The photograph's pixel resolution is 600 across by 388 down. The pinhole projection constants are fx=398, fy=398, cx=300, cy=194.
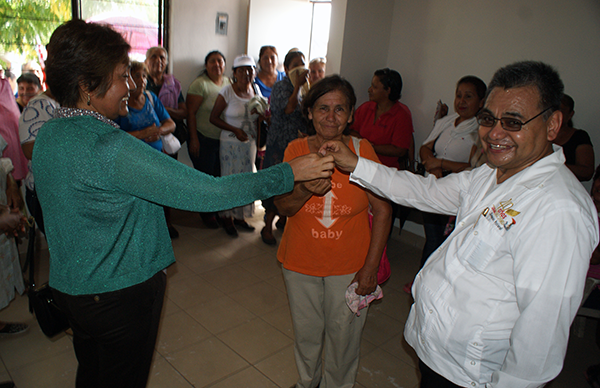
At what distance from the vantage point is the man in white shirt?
109 centimetres

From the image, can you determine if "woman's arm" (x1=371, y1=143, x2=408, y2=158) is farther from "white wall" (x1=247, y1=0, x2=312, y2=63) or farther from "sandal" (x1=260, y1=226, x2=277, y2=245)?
"white wall" (x1=247, y1=0, x2=312, y2=63)

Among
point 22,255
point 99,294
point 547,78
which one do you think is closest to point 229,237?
point 22,255

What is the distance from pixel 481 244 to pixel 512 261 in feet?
0.32

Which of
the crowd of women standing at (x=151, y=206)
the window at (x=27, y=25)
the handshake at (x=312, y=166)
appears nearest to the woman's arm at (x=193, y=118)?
the crowd of women standing at (x=151, y=206)

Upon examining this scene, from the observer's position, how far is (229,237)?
15.4ft

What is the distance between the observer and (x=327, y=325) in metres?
2.11

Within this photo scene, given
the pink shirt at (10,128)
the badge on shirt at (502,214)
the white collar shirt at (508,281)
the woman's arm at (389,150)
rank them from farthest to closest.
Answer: the woman's arm at (389,150) → the pink shirt at (10,128) → the badge on shirt at (502,214) → the white collar shirt at (508,281)

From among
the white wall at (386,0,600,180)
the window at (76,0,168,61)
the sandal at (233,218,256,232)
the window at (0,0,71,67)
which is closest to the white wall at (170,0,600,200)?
the white wall at (386,0,600,180)

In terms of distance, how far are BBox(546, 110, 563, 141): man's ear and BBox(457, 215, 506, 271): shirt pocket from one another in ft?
1.11

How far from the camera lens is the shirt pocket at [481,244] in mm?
1232

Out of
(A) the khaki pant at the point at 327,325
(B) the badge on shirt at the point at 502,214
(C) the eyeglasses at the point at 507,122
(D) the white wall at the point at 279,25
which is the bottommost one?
(A) the khaki pant at the point at 327,325

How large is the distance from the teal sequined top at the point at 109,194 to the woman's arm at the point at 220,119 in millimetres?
3210

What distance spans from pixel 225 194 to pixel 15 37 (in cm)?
417

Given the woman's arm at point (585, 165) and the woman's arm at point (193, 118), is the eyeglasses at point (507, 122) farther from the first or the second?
the woman's arm at point (193, 118)
